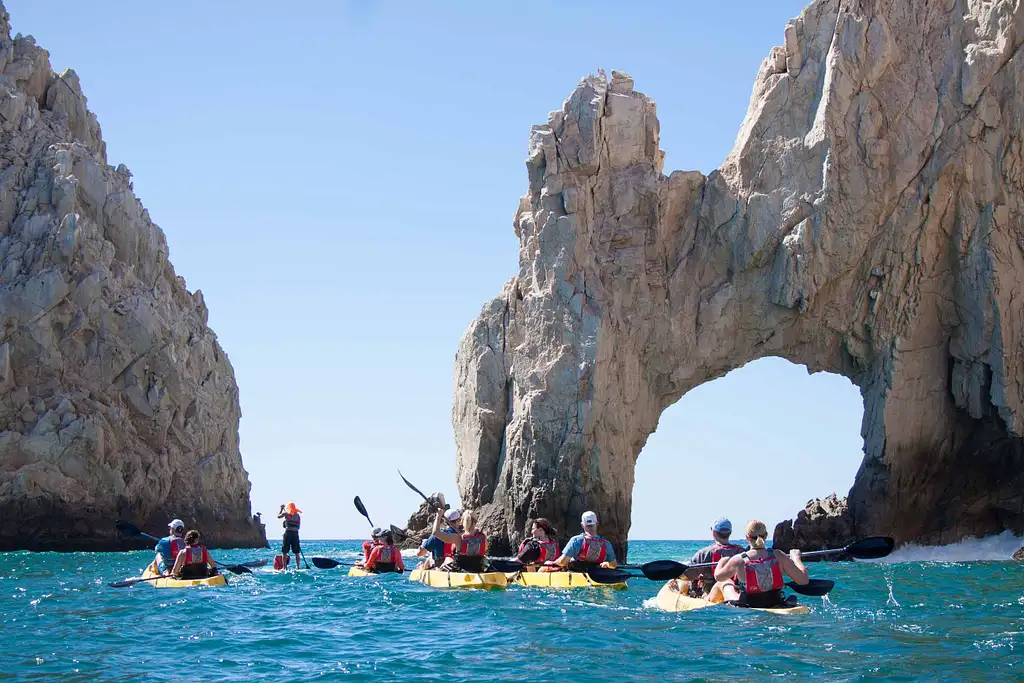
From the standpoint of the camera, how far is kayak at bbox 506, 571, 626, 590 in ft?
61.3

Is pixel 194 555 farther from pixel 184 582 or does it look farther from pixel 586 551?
pixel 586 551

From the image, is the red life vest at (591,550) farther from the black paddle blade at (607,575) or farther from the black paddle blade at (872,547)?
the black paddle blade at (872,547)

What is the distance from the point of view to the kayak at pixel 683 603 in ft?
42.3

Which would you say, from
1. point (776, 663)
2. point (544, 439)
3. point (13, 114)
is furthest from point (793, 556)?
point (13, 114)

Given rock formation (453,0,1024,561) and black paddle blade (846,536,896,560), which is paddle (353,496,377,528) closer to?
rock formation (453,0,1024,561)

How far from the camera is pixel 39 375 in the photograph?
4581cm

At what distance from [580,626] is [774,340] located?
2001 centimetres

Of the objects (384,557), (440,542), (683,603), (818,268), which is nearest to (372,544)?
(384,557)

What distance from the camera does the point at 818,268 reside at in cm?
3073

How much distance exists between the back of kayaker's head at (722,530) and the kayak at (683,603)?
2.66ft

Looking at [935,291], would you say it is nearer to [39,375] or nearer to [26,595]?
[26,595]

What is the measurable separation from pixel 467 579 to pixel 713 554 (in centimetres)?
674

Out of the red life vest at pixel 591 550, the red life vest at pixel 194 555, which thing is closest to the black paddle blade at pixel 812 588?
the red life vest at pixel 591 550

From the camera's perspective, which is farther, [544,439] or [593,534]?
[544,439]
